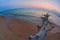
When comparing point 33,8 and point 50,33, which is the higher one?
point 33,8

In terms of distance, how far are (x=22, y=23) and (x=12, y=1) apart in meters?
0.24

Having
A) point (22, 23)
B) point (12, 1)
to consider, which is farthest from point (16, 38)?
point (12, 1)

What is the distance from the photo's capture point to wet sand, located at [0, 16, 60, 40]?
144 cm

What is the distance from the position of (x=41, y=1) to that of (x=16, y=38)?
1.48ft

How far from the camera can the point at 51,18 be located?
1539 millimetres

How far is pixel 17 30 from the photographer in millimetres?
1474

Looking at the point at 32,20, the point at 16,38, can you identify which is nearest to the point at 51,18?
the point at 32,20

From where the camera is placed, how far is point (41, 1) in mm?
1571

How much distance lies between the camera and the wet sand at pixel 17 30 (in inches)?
56.7

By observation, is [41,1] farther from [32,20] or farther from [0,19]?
[0,19]

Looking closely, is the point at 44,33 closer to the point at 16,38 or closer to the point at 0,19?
the point at 16,38

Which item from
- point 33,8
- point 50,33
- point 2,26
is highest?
point 33,8

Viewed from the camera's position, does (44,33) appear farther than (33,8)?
No

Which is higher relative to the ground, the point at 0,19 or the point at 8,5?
the point at 8,5
